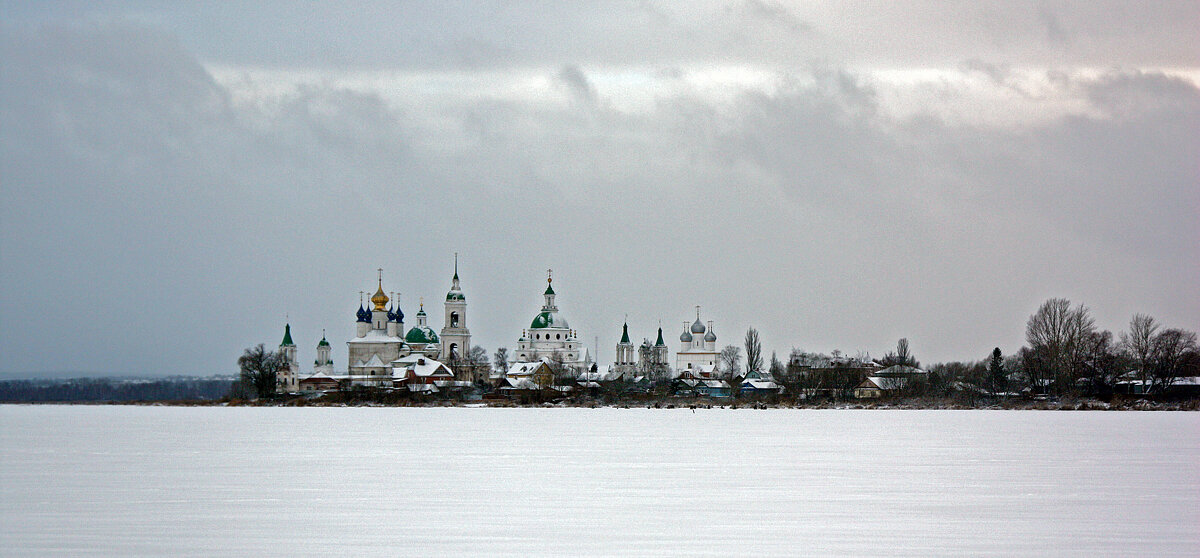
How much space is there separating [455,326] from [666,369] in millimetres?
20008

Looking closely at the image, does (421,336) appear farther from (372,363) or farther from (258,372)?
(258,372)

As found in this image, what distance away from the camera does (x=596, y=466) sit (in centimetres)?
2598

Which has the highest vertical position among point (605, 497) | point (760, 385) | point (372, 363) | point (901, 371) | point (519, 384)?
point (372, 363)

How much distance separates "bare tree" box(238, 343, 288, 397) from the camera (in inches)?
4102

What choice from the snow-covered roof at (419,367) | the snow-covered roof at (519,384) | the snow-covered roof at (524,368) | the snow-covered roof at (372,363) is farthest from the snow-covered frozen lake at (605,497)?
the snow-covered roof at (372,363)

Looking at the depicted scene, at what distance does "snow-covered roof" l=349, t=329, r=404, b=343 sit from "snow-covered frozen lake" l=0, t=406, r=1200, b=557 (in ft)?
294

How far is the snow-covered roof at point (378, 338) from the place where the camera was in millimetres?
125125

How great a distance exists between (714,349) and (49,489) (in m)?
118

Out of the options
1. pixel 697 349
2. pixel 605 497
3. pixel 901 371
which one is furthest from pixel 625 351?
pixel 605 497

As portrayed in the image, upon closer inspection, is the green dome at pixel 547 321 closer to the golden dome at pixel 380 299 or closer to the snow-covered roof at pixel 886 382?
the golden dome at pixel 380 299

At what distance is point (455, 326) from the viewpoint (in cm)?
12925

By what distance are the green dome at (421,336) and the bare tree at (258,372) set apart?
18.0 m

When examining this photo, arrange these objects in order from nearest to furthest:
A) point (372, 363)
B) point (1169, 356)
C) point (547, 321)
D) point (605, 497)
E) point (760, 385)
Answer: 1. point (605, 497)
2. point (1169, 356)
3. point (760, 385)
4. point (372, 363)
5. point (547, 321)

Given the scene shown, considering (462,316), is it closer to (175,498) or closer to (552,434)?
(552,434)
